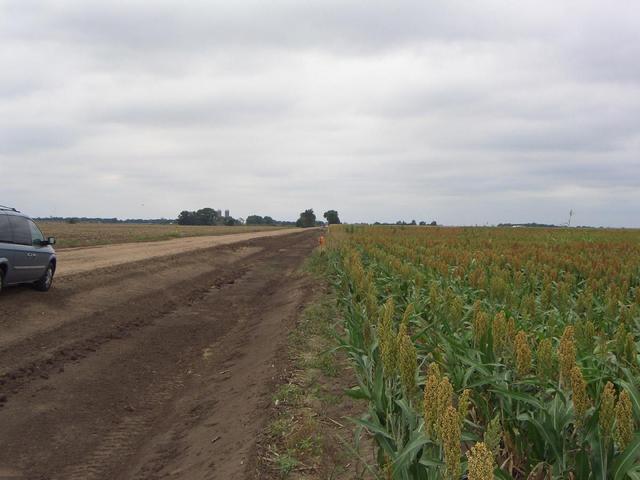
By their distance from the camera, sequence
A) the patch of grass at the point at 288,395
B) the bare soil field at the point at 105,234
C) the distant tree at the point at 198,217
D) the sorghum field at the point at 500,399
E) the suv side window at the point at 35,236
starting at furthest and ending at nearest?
the distant tree at the point at 198,217
the bare soil field at the point at 105,234
the suv side window at the point at 35,236
the patch of grass at the point at 288,395
the sorghum field at the point at 500,399

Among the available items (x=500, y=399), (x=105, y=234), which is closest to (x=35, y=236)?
(x=500, y=399)

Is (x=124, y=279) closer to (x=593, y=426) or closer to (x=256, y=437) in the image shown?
(x=256, y=437)

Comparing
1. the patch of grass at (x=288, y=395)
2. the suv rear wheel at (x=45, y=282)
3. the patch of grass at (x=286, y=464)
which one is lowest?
the patch of grass at (x=286, y=464)

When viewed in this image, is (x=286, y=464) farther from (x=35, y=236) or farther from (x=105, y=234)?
(x=105, y=234)

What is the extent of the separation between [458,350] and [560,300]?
3.39 meters

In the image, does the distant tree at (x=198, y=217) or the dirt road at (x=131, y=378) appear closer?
the dirt road at (x=131, y=378)

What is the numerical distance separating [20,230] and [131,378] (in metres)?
5.86

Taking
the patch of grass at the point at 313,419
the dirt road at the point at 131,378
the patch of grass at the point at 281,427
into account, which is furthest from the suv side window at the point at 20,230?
the patch of grass at the point at 281,427

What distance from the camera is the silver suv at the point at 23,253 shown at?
10.9 meters

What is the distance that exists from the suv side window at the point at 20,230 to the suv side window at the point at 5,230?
4.7 inches

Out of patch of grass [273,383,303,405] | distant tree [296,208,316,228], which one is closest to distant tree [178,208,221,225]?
distant tree [296,208,316,228]

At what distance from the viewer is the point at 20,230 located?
38.1 ft

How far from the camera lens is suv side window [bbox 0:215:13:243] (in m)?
10.9

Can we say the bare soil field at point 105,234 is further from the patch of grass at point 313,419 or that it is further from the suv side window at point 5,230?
the patch of grass at point 313,419
